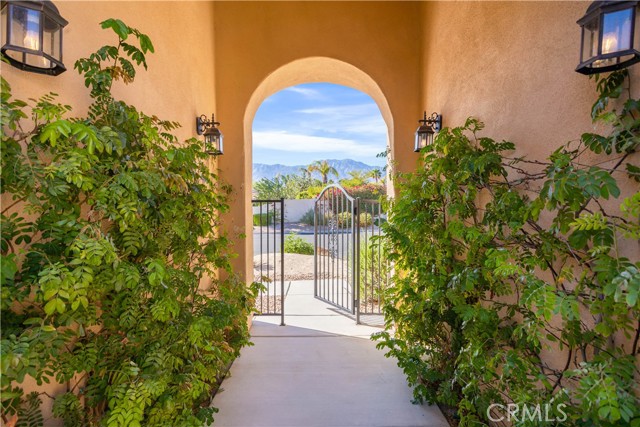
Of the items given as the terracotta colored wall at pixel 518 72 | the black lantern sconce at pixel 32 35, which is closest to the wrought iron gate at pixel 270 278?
the black lantern sconce at pixel 32 35

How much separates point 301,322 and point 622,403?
3.47m

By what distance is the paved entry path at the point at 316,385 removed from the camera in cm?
232

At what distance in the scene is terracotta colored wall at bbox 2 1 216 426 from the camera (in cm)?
160

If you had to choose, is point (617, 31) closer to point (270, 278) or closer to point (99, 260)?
point (99, 260)

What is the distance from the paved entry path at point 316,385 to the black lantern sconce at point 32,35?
2.38m

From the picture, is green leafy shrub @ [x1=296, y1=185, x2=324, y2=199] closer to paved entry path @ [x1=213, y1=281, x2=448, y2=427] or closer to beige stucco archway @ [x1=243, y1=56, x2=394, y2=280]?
beige stucco archway @ [x1=243, y1=56, x2=394, y2=280]

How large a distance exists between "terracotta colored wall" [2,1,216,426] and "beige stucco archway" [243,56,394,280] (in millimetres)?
546

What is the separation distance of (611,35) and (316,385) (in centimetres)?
287

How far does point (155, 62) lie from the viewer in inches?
97.0

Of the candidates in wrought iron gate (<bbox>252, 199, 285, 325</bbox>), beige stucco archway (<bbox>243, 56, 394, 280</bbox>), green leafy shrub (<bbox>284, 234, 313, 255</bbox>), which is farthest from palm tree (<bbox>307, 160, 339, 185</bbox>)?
beige stucco archway (<bbox>243, 56, 394, 280</bbox>)

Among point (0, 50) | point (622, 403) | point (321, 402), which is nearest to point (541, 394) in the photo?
point (622, 403)

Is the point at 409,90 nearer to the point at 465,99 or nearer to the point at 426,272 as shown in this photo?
the point at 465,99

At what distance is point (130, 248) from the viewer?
1531 mm

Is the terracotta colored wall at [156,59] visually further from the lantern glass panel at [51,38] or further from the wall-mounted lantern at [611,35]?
the wall-mounted lantern at [611,35]
